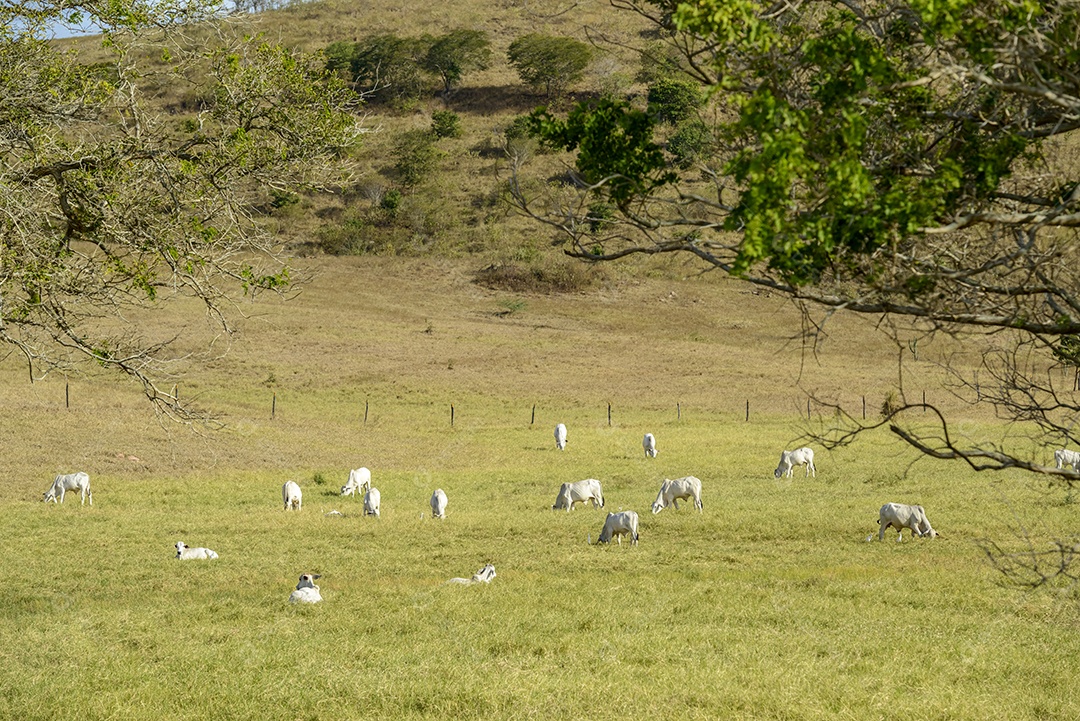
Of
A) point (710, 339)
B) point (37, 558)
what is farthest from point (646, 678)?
point (710, 339)

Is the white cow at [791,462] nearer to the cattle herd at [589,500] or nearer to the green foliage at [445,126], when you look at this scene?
the cattle herd at [589,500]

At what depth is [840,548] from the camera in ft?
64.7

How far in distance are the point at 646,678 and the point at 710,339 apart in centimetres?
5614

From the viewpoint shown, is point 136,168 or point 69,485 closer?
point 136,168

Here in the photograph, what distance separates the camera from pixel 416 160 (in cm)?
9194

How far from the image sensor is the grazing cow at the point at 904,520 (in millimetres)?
20516

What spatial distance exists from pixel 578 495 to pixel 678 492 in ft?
8.05

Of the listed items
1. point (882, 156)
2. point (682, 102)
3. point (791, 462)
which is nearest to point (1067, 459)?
point (791, 462)

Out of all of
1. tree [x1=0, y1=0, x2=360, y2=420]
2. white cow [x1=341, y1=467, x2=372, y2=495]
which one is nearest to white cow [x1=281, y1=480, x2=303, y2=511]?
white cow [x1=341, y1=467, x2=372, y2=495]

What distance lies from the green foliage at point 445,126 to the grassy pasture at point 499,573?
5564 cm

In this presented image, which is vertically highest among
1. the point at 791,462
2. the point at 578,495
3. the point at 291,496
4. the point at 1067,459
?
the point at 291,496

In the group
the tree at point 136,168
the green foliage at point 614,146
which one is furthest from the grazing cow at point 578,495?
the green foliage at point 614,146

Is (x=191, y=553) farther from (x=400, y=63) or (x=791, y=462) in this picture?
(x=400, y=63)

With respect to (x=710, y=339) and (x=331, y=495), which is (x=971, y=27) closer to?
(x=331, y=495)
